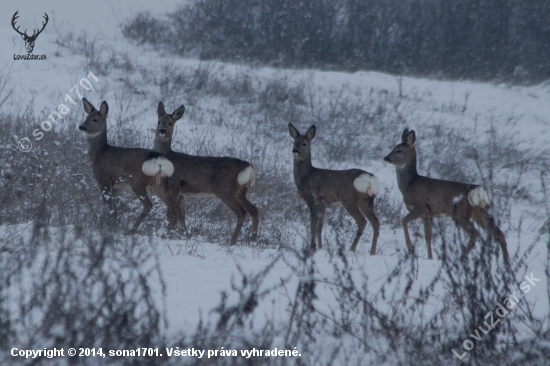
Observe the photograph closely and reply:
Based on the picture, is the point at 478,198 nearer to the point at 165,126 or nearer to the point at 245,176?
the point at 245,176

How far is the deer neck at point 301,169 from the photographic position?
377 inches

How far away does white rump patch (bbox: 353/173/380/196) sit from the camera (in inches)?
347

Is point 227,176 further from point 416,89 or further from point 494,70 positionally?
point 494,70

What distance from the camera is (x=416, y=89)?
2272cm

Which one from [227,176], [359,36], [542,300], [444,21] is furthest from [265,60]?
[542,300]

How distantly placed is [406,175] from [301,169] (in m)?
1.45

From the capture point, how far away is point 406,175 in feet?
31.1

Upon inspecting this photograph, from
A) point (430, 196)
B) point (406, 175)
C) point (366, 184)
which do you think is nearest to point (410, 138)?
point (406, 175)

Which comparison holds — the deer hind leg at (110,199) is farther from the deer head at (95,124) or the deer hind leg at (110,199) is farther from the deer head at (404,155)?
the deer head at (404,155)

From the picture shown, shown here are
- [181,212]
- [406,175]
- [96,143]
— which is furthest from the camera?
[406,175]

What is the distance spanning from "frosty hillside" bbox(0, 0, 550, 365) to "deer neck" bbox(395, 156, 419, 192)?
0.71m

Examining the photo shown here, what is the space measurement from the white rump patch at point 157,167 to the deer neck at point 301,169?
196 cm

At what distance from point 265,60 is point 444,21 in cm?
814

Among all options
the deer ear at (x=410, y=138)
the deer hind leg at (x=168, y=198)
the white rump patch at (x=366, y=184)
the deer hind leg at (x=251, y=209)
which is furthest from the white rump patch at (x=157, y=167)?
the deer ear at (x=410, y=138)
